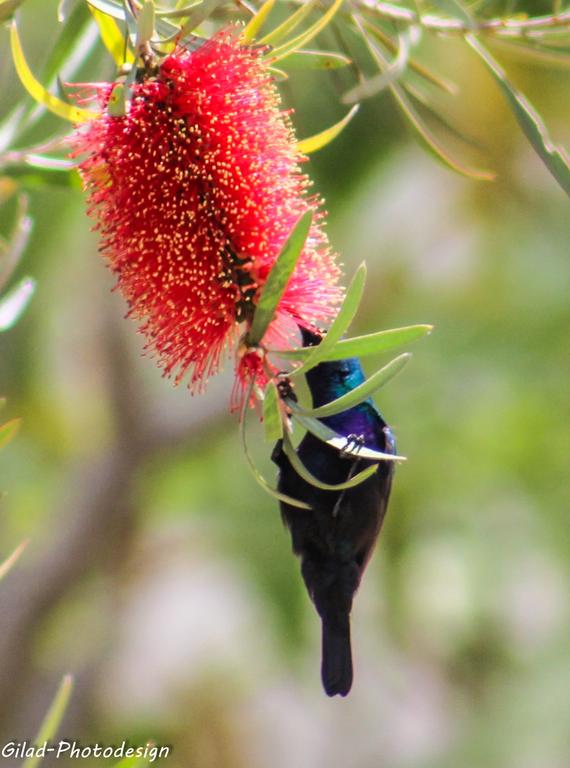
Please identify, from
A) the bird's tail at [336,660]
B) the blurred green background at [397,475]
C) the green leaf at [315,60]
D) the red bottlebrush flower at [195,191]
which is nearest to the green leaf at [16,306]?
the red bottlebrush flower at [195,191]

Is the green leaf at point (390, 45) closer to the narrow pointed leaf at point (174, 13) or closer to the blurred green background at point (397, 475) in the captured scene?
the narrow pointed leaf at point (174, 13)

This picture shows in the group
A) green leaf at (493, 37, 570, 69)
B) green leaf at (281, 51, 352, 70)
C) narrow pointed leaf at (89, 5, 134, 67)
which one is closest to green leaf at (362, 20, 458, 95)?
green leaf at (493, 37, 570, 69)

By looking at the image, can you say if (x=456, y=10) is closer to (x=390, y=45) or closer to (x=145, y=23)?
(x=145, y=23)

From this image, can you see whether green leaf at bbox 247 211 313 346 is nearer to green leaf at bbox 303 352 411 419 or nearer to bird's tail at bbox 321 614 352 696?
green leaf at bbox 303 352 411 419

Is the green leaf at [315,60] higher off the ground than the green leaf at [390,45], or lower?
higher

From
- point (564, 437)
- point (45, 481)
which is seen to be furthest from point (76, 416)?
point (564, 437)
